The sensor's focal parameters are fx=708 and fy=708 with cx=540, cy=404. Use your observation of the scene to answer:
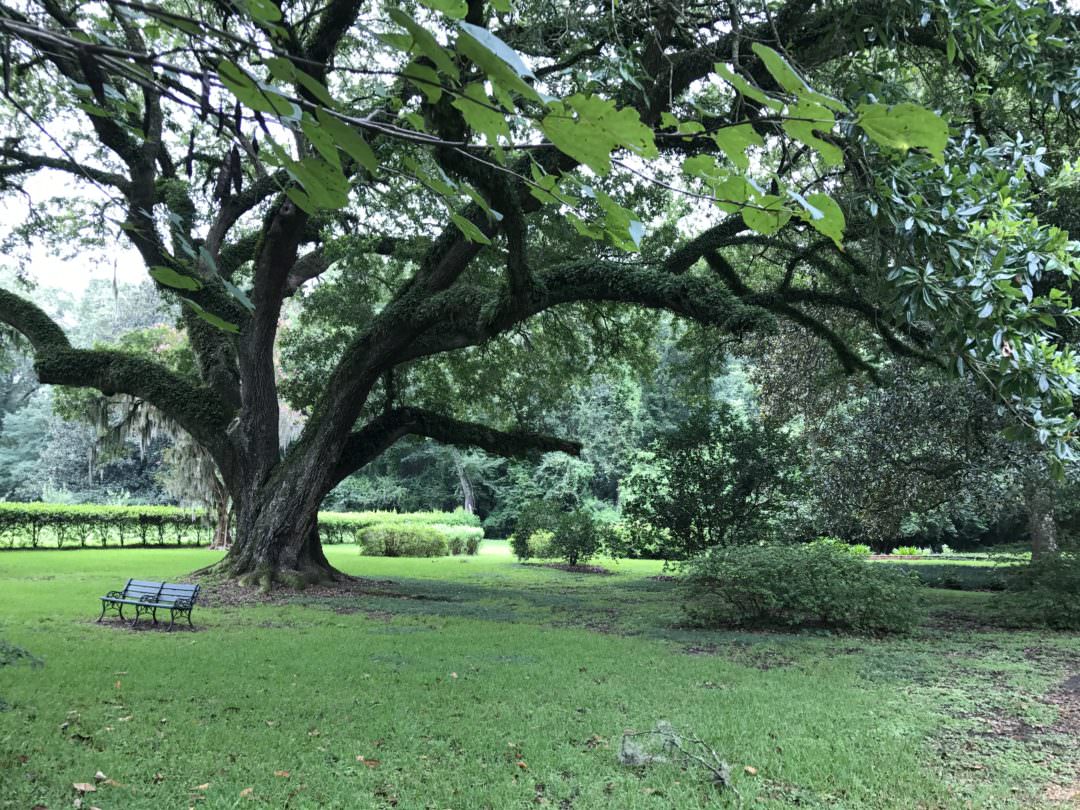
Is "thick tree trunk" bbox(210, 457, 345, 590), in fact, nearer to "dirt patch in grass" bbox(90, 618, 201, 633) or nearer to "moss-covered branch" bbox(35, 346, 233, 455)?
"moss-covered branch" bbox(35, 346, 233, 455)

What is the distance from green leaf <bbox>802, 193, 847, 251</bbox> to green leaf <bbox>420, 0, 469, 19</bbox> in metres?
0.58

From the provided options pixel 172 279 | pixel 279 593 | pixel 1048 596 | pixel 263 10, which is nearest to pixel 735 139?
pixel 263 10

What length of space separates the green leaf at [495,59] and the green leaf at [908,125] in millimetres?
440

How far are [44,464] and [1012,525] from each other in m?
45.3

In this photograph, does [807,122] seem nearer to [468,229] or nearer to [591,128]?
[591,128]

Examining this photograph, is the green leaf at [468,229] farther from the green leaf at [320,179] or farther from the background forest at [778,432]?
the background forest at [778,432]

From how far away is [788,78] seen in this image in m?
0.93

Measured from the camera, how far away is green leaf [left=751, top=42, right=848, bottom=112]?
88 cm

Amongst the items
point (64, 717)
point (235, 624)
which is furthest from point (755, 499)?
point (64, 717)

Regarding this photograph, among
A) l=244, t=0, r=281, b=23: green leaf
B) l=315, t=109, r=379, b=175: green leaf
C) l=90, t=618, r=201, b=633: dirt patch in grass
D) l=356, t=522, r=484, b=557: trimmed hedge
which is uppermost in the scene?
l=244, t=0, r=281, b=23: green leaf

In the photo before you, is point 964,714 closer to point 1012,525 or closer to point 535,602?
point 535,602

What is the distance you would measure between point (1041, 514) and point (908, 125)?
17.6m

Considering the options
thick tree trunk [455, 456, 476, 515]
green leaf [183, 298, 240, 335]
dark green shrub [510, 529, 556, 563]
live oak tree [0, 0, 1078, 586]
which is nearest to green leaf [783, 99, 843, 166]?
live oak tree [0, 0, 1078, 586]

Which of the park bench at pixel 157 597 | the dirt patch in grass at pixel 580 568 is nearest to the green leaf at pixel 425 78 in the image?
the park bench at pixel 157 597
